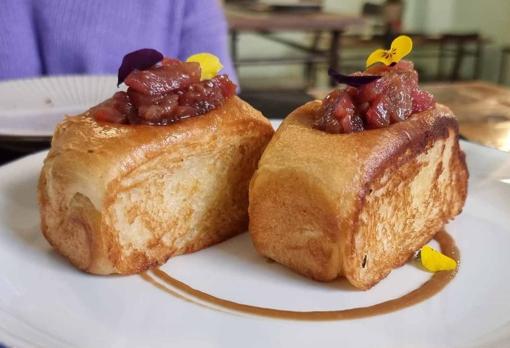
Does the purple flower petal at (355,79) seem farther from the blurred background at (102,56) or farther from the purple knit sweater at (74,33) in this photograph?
the purple knit sweater at (74,33)

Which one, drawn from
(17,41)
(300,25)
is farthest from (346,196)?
(300,25)

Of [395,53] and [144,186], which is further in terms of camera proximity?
[395,53]

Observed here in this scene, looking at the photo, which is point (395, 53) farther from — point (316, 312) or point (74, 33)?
point (74, 33)

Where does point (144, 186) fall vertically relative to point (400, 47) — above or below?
below

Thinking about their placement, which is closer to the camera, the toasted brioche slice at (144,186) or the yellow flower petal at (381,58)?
the toasted brioche slice at (144,186)

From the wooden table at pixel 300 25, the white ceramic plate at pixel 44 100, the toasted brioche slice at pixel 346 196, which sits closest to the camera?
the toasted brioche slice at pixel 346 196

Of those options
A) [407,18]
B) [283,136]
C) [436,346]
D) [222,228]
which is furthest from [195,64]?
[407,18]

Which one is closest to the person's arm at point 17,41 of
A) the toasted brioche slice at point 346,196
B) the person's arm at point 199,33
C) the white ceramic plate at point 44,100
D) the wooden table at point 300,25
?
the white ceramic plate at point 44,100
